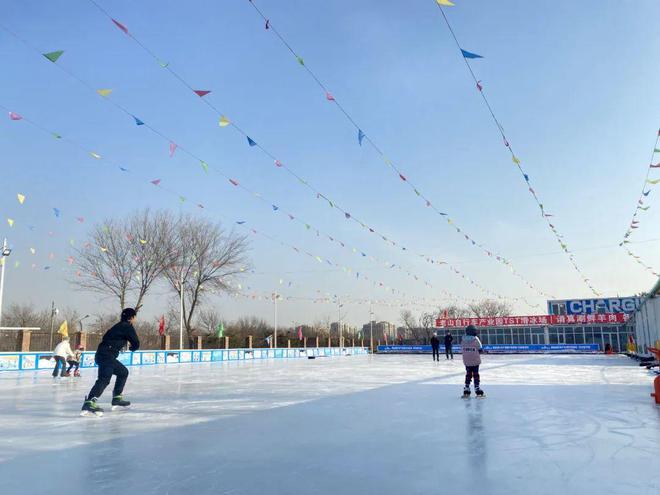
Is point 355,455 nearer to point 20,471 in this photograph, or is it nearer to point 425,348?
point 20,471

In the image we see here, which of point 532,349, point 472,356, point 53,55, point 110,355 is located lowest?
point 532,349

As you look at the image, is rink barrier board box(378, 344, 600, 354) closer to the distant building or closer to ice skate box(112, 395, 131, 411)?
ice skate box(112, 395, 131, 411)

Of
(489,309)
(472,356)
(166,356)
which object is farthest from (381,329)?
(472,356)

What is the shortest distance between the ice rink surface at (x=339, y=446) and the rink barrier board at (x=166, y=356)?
11.2 metres

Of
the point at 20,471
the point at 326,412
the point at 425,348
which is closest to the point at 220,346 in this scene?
the point at 425,348

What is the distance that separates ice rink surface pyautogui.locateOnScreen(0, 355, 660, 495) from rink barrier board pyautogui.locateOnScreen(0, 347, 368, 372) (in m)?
11.2

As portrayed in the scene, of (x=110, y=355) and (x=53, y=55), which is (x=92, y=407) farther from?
(x=53, y=55)

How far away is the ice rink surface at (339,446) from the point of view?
3.01m

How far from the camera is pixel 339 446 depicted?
13.5 ft

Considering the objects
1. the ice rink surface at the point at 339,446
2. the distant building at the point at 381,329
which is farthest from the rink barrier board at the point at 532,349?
the distant building at the point at 381,329

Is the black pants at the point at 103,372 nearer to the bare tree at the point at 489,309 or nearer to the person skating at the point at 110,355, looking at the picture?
the person skating at the point at 110,355

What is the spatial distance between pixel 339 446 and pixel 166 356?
2187 cm

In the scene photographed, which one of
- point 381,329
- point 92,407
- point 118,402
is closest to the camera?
point 92,407

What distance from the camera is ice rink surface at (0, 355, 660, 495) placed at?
3010 mm
